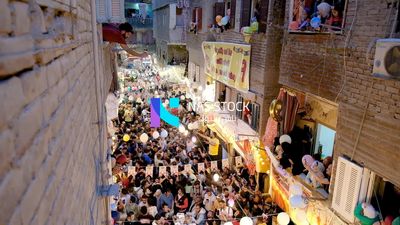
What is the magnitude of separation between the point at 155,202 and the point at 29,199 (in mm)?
10993

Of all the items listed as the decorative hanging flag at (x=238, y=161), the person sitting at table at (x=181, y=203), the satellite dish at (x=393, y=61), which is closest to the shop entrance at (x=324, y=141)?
the satellite dish at (x=393, y=61)

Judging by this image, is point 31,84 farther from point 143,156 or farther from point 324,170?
point 143,156

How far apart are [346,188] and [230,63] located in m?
8.32

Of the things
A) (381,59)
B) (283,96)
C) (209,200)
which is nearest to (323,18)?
(381,59)

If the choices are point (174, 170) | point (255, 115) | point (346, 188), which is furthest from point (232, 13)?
point (346, 188)

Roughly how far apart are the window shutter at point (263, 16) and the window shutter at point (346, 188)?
5.76 meters

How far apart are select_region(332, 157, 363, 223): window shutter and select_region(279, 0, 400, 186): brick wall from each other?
0.24 metres

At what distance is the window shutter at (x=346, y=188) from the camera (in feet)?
23.0

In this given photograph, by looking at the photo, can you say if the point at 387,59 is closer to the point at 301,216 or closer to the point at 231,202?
the point at 301,216

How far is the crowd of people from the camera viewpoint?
1129 cm

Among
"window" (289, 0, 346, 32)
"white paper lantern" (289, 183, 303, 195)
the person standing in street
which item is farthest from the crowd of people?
"window" (289, 0, 346, 32)

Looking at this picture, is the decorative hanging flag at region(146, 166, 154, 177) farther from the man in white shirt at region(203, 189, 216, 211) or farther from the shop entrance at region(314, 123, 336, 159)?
the shop entrance at region(314, 123, 336, 159)

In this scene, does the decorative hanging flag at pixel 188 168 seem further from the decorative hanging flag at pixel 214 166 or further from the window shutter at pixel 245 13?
the window shutter at pixel 245 13

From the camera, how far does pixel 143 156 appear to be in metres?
15.6
